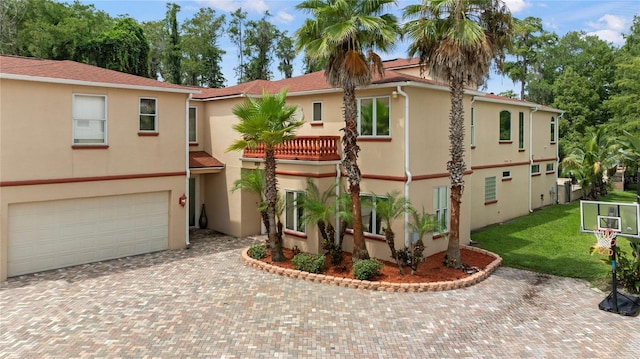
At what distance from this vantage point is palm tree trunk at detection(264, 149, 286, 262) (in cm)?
1473

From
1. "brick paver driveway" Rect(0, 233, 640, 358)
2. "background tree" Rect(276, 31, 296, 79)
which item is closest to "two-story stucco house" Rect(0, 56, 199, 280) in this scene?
"brick paver driveway" Rect(0, 233, 640, 358)

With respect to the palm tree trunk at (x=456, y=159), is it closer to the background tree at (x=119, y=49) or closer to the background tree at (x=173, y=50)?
the background tree at (x=119, y=49)

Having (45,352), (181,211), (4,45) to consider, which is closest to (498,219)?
(181,211)

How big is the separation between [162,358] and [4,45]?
4460 centimetres

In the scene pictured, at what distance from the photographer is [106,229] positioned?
15.5m

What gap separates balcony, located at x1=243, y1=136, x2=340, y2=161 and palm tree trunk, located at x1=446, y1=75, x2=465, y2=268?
4326 millimetres

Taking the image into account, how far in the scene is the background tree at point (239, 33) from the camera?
57.1m

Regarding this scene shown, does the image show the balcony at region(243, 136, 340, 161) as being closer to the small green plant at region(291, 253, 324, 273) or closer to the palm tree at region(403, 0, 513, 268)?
the small green plant at region(291, 253, 324, 273)

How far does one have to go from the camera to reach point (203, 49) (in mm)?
54531

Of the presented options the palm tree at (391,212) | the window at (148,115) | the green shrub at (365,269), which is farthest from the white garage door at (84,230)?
the palm tree at (391,212)

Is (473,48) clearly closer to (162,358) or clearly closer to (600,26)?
(162,358)

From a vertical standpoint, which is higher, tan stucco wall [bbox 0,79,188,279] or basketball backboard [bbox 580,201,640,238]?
tan stucco wall [bbox 0,79,188,279]

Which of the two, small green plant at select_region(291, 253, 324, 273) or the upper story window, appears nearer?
small green plant at select_region(291, 253, 324, 273)

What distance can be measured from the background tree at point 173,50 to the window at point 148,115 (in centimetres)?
3362
